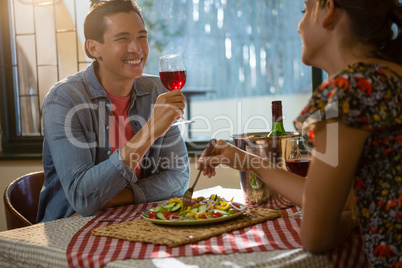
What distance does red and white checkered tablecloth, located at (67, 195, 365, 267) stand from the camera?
3.38ft

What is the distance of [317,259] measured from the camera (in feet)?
3.36

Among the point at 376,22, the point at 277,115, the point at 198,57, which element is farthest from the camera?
the point at 198,57

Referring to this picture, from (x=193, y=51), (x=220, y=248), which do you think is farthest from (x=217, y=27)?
(x=220, y=248)

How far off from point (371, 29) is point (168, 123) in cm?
82

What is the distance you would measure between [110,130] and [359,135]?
117 centimetres

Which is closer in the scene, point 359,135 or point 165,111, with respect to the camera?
point 359,135

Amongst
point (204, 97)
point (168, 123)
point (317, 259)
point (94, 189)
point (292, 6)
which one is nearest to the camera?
point (317, 259)

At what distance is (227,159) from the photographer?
4.76 feet

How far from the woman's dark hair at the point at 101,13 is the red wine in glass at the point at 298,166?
100 centimetres

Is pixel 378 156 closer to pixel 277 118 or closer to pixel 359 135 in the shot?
pixel 359 135

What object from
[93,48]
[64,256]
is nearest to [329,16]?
[64,256]

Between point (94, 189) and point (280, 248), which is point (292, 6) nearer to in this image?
point (94, 189)

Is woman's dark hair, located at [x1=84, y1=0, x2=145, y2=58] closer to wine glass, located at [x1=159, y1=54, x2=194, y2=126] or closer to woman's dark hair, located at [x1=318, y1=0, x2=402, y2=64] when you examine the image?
wine glass, located at [x1=159, y1=54, x2=194, y2=126]

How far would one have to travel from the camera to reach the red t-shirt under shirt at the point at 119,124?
1943mm
